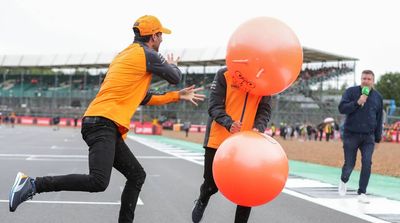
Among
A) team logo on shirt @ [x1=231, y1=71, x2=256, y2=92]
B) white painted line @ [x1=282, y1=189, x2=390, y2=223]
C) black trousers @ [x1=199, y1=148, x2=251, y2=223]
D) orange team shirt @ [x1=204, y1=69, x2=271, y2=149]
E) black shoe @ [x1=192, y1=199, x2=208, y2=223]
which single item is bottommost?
white painted line @ [x1=282, y1=189, x2=390, y2=223]

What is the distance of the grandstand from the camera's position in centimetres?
5816

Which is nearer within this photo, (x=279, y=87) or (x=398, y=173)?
(x=279, y=87)

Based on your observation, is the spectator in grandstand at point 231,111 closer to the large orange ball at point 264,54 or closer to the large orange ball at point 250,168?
the large orange ball at point 264,54

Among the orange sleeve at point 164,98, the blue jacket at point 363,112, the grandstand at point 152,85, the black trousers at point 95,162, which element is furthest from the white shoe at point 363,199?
the grandstand at point 152,85

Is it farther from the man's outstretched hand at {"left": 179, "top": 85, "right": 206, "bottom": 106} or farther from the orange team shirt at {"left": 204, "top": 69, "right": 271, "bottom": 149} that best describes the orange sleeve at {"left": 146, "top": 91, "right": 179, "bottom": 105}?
the orange team shirt at {"left": 204, "top": 69, "right": 271, "bottom": 149}

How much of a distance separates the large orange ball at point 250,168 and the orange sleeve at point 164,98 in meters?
0.82

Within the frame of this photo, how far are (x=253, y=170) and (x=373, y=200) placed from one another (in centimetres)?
461

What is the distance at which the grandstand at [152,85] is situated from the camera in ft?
191

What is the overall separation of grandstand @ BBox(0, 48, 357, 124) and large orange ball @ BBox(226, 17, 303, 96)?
50.1m

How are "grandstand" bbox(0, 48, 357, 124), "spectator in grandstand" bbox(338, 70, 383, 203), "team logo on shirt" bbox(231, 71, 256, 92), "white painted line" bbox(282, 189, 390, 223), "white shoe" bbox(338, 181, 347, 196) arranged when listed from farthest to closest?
"grandstand" bbox(0, 48, 357, 124), "white shoe" bbox(338, 181, 347, 196), "spectator in grandstand" bbox(338, 70, 383, 203), "white painted line" bbox(282, 189, 390, 223), "team logo on shirt" bbox(231, 71, 256, 92)

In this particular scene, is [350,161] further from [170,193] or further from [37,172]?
[37,172]

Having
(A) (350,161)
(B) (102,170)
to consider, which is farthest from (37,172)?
(B) (102,170)

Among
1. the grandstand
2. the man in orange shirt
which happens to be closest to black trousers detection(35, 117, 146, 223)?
the man in orange shirt

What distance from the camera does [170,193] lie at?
28.2 ft
